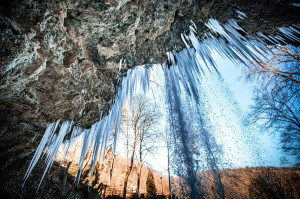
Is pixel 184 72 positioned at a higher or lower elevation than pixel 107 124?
higher

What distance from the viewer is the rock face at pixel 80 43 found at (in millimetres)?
1887

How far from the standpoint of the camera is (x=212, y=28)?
118 inches

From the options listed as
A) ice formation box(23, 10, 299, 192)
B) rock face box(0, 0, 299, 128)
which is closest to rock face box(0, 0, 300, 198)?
rock face box(0, 0, 299, 128)

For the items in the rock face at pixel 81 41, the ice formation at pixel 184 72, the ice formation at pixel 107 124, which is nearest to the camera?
the rock face at pixel 81 41

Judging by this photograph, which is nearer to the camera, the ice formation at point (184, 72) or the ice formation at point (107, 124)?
the ice formation at point (184, 72)

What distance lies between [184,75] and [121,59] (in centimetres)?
229

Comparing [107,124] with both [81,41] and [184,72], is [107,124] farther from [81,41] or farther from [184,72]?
[184,72]

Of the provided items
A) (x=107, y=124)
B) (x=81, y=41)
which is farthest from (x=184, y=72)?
(x=107, y=124)

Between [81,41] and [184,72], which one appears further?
[184,72]

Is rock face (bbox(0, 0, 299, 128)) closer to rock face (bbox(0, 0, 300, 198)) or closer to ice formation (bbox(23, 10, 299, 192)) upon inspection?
rock face (bbox(0, 0, 300, 198))

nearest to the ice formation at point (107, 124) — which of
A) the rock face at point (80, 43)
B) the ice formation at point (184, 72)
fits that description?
the ice formation at point (184, 72)

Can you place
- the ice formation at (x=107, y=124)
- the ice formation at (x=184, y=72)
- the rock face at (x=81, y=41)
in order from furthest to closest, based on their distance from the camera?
the ice formation at (x=107, y=124), the ice formation at (x=184, y=72), the rock face at (x=81, y=41)

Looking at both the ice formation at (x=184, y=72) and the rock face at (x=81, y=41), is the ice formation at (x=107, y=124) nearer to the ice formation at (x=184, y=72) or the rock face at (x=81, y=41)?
the ice formation at (x=184, y=72)

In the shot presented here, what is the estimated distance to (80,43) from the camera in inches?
99.8
